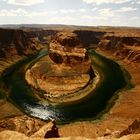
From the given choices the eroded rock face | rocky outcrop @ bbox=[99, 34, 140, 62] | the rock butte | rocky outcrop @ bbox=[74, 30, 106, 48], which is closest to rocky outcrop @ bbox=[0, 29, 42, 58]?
the eroded rock face

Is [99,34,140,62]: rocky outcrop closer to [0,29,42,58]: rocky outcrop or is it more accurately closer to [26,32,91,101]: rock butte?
[26,32,91,101]: rock butte

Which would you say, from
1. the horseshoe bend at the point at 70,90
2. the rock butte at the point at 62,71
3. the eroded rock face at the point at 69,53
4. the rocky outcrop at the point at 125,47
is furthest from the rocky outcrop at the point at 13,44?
the rocky outcrop at the point at 125,47

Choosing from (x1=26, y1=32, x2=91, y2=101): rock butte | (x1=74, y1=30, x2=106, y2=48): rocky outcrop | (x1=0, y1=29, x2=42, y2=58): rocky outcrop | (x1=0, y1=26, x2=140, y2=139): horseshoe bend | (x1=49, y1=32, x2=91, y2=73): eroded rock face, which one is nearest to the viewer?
(x1=0, y1=26, x2=140, y2=139): horseshoe bend

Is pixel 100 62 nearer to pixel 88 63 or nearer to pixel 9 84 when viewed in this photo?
pixel 88 63

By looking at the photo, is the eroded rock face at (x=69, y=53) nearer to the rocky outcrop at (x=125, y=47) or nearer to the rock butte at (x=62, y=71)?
the rock butte at (x=62, y=71)

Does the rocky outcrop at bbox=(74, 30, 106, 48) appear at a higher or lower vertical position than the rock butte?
higher

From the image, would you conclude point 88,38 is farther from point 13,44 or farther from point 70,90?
point 70,90

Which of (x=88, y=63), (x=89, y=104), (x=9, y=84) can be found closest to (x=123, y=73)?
(x=88, y=63)

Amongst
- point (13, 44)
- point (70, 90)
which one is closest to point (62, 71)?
point (70, 90)

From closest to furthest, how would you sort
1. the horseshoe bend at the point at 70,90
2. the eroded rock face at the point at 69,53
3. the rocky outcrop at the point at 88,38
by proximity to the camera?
the horseshoe bend at the point at 70,90 → the eroded rock face at the point at 69,53 → the rocky outcrop at the point at 88,38
